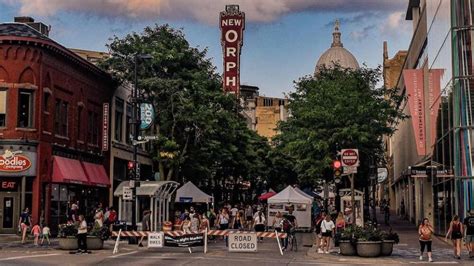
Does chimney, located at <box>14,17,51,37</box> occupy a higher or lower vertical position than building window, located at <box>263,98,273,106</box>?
lower

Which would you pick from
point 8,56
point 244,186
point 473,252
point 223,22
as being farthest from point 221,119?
→ point 223,22

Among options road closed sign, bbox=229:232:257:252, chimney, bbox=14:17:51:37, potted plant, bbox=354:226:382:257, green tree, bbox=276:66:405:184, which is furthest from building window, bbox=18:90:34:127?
potted plant, bbox=354:226:382:257

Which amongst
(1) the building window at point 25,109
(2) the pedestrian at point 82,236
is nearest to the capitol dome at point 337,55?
(1) the building window at point 25,109

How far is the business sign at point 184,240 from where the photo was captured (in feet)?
97.0

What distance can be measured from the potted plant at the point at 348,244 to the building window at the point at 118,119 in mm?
25746

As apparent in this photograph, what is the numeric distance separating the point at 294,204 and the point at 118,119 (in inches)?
541

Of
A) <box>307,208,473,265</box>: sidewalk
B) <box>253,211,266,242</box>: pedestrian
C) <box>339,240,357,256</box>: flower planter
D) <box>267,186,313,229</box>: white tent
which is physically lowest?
<box>307,208,473,265</box>: sidewalk

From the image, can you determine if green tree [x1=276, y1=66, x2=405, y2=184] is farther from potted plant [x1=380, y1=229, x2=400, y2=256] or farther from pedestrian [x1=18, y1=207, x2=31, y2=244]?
pedestrian [x1=18, y1=207, x2=31, y2=244]

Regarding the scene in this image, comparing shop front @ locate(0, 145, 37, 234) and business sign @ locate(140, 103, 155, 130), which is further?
business sign @ locate(140, 103, 155, 130)

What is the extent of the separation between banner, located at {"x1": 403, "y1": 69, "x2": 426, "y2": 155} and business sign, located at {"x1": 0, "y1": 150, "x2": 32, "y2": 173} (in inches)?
877

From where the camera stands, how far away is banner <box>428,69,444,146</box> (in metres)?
39.2

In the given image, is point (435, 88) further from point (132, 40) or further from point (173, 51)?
point (132, 40)

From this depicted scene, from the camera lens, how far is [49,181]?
38.4 meters

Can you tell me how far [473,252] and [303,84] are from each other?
2516 centimetres
